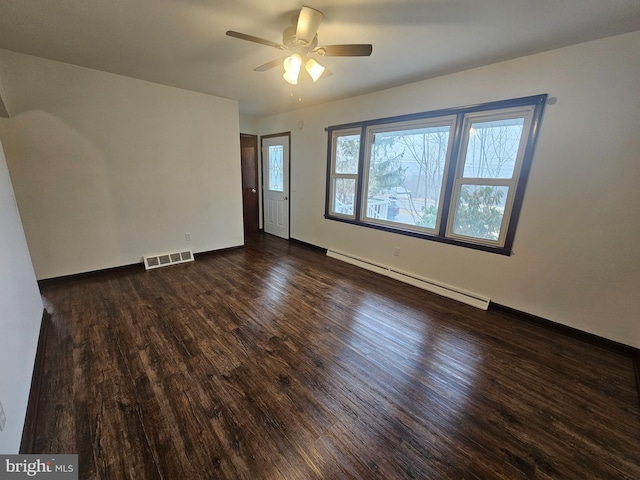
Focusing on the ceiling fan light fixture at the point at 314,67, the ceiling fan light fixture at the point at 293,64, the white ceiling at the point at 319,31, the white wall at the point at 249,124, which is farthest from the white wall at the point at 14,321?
the white wall at the point at 249,124

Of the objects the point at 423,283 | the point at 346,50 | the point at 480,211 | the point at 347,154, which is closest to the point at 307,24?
the point at 346,50

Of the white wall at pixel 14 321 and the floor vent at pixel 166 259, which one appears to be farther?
the floor vent at pixel 166 259

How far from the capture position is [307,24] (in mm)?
1711

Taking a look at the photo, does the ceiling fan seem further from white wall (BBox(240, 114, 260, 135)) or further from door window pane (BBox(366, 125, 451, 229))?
white wall (BBox(240, 114, 260, 135))

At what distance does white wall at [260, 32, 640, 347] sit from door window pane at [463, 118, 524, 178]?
0.21 meters

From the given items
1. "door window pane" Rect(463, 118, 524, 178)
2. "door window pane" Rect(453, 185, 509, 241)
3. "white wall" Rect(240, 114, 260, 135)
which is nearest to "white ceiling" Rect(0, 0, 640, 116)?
"door window pane" Rect(463, 118, 524, 178)

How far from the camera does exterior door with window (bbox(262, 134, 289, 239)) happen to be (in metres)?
5.00

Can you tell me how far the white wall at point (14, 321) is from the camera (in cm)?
119

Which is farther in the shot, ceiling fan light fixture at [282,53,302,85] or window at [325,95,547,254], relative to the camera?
window at [325,95,547,254]

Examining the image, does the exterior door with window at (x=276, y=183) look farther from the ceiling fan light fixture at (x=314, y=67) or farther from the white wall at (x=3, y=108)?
the white wall at (x=3, y=108)

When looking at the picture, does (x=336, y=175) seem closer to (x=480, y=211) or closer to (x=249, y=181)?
(x=480, y=211)

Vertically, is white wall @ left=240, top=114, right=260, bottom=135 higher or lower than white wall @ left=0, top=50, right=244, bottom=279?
higher

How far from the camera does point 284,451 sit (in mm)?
1280

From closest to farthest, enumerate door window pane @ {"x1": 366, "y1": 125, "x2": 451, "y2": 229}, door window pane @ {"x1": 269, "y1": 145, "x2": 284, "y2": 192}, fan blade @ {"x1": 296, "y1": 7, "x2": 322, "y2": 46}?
fan blade @ {"x1": 296, "y1": 7, "x2": 322, "y2": 46}
door window pane @ {"x1": 366, "y1": 125, "x2": 451, "y2": 229}
door window pane @ {"x1": 269, "y1": 145, "x2": 284, "y2": 192}
